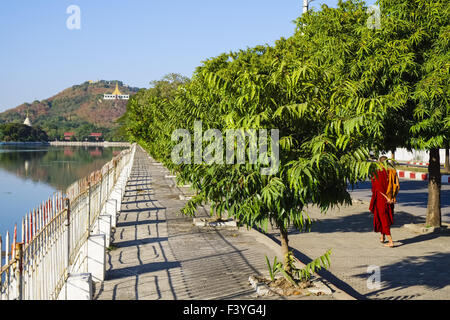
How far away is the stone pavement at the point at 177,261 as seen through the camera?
651 cm

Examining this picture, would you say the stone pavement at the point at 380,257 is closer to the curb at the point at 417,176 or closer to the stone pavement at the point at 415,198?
the stone pavement at the point at 415,198

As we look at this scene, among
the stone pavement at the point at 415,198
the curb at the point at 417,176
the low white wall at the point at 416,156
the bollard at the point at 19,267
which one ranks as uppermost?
the low white wall at the point at 416,156

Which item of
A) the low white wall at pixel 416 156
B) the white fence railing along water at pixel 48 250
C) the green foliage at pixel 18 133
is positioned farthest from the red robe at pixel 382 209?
the green foliage at pixel 18 133

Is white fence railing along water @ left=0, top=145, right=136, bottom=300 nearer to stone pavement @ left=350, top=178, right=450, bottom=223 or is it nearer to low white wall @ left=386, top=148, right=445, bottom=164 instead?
stone pavement @ left=350, top=178, right=450, bottom=223

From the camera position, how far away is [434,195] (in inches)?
448

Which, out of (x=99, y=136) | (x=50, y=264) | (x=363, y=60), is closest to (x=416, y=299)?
(x=50, y=264)

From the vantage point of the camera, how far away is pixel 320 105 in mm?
6184

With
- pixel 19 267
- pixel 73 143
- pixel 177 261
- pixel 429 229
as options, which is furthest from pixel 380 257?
pixel 73 143

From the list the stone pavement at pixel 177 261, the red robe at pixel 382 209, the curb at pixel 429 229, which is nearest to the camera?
the stone pavement at pixel 177 261

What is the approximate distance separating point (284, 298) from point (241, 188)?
151 cm

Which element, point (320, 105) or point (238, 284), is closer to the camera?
point (320, 105)

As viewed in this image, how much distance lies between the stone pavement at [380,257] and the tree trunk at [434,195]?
0.53 metres

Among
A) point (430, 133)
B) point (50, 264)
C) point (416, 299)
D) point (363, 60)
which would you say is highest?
point (363, 60)

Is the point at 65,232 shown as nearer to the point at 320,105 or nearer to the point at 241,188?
the point at 241,188
